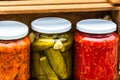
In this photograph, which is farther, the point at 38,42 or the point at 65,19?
the point at 65,19

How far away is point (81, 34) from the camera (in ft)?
3.49

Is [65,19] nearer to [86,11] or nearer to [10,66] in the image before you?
[86,11]

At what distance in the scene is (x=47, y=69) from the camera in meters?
1.07

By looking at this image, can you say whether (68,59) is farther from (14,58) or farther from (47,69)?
(14,58)

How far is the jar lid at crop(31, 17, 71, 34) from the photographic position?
104cm

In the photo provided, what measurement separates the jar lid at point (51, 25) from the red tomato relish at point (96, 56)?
0.17 ft

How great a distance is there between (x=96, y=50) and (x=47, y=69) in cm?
17

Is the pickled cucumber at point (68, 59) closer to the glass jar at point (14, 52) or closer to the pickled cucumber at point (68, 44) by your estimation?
the pickled cucumber at point (68, 44)

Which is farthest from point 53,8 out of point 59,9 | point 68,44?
point 68,44

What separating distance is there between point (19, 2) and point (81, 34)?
23cm

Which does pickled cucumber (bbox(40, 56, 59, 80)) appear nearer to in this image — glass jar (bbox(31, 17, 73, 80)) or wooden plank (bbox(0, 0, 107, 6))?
glass jar (bbox(31, 17, 73, 80))

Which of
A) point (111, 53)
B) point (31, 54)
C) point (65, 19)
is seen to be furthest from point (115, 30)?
point (31, 54)

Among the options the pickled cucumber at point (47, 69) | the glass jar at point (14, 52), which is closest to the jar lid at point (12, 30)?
the glass jar at point (14, 52)

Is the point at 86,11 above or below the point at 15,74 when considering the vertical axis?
above
